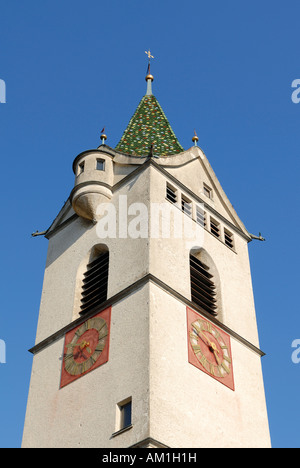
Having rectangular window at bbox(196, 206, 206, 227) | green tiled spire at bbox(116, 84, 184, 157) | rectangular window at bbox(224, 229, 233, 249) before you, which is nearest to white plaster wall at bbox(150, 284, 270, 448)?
rectangular window at bbox(196, 206, 206, 227)

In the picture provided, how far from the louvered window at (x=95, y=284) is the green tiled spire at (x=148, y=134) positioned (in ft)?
12.1

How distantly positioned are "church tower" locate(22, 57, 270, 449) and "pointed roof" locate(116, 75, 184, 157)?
0.10 meters

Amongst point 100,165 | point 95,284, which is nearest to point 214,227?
point 100,165

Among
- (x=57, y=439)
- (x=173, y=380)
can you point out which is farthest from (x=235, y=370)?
(x=57, y=439)

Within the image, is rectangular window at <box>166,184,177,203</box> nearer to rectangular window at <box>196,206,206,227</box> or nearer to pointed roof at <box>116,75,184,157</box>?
rectangular window at <box>196,206,206,227</box>

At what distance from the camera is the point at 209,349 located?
21.5 metres

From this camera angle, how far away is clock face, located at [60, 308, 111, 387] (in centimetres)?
2102

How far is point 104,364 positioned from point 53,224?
6.81 m

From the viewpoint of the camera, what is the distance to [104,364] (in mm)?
20609

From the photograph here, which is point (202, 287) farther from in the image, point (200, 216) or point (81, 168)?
point (81, 168)

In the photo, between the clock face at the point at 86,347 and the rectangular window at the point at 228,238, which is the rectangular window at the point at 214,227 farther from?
the clock face at the point at 86,347

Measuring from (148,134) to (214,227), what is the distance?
4.09 metres

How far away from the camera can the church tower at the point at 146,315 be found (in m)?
19.5

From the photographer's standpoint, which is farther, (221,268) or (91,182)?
(91,182)
